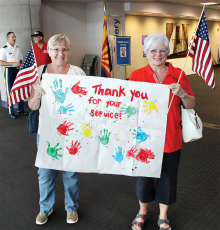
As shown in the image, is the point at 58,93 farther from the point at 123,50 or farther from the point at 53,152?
the point at 123,50

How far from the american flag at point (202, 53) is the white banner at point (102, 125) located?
40cm

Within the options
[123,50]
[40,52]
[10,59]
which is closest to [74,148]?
[40,52]

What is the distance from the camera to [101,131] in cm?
193

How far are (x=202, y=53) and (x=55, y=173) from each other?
153cm

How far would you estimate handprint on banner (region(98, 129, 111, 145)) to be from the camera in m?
1.93

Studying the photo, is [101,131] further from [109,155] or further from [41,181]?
[41,181]

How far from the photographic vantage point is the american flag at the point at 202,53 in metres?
1.95

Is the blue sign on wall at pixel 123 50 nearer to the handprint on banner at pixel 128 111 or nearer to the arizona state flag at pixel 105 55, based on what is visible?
the arizona state flag at pixel 105 55

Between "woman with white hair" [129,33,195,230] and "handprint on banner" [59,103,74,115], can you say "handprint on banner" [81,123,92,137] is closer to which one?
"handprint on banner" [59,103,74,115]

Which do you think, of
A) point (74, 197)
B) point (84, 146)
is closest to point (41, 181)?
point (74, 197)

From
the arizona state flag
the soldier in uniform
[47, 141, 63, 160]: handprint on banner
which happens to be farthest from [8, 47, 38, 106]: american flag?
the soldier in uniform

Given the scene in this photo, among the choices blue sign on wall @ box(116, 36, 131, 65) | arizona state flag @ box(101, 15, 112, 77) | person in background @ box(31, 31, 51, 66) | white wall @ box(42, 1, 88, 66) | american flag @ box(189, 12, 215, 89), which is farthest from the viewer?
white wall @ box(42, 1, 88, 66)

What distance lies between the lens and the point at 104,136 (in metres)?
1.94

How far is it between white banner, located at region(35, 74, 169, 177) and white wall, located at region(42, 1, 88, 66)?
7253mm
